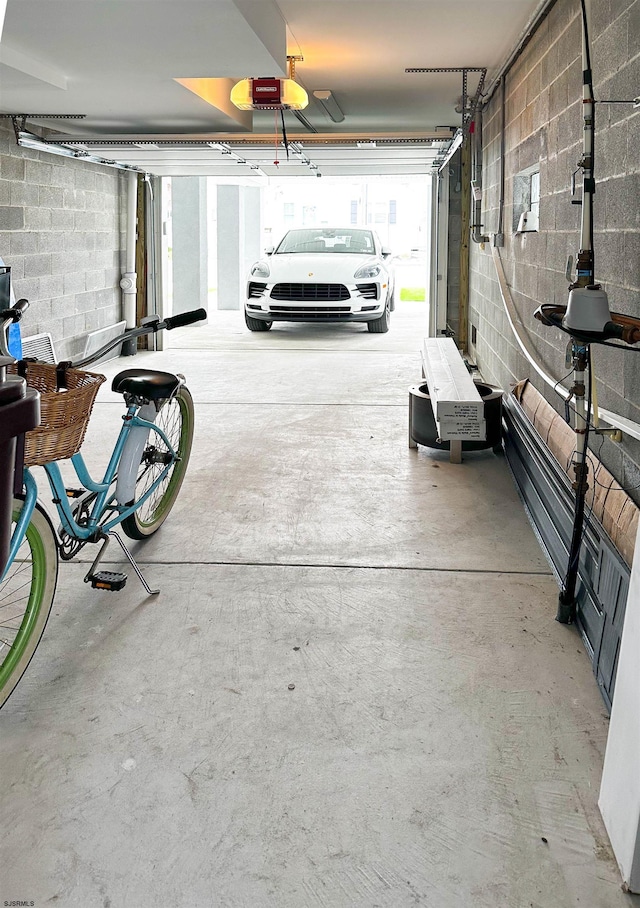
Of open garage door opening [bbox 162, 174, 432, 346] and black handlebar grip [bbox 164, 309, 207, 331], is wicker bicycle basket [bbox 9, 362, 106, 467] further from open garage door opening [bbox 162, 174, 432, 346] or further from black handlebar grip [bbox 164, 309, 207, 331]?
open garage door opening [bbox 162, 174, 432, 346]

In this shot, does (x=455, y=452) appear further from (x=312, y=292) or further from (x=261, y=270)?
(x=261, y=270)

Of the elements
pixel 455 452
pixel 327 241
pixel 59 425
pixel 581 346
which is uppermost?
pixel 327 241

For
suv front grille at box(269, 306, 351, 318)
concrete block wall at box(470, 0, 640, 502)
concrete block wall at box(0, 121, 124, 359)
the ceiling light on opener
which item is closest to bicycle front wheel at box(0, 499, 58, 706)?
concrete block wall at box(470, 0, 640, 502)

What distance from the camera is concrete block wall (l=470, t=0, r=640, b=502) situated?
270 centimetres

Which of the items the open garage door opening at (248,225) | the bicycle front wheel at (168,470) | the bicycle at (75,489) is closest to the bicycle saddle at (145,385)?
the bicycle at (75,489)

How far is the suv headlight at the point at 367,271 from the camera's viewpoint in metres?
10.2

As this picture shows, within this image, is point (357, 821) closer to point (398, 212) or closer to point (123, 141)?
point (123, 141)

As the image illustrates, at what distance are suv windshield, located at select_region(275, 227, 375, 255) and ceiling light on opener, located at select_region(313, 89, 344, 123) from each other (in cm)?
226

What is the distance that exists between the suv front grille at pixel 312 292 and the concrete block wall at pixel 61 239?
2131 millimetres

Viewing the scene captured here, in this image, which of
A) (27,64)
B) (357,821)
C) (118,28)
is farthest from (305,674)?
(27,64)

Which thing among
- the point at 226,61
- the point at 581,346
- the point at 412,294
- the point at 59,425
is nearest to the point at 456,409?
the point at 581,346

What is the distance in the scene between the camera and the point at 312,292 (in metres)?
10.3

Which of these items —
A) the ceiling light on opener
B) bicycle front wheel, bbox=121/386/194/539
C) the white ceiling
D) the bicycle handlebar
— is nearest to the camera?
the bicycle handlebar

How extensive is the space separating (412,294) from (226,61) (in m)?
13.5
